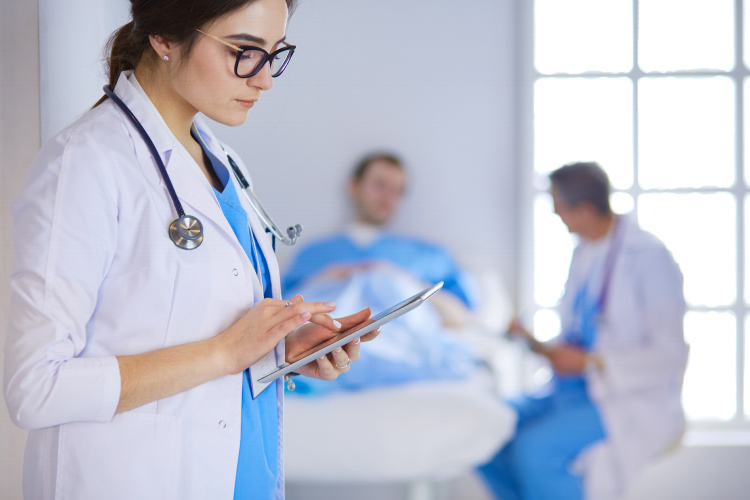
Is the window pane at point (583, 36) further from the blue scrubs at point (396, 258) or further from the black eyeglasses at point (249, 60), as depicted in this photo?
the black eyeglasses at point (249, 60)

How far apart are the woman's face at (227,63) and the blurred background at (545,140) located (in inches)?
36.1

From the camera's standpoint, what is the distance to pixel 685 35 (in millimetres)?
1668

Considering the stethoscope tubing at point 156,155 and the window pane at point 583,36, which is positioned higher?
the window pane at point 583,36

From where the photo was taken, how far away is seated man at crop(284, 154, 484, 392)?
1629mm

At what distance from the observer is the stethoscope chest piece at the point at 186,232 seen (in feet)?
1.99

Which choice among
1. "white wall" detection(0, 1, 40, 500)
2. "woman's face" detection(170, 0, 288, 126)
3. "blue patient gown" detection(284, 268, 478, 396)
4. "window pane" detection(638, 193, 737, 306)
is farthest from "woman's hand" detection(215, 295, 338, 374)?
"window pane" detection(638, 193, 737, 306)

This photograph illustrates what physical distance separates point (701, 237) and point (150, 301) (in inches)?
63.8

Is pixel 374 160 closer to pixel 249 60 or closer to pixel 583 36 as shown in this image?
pixel 583 36

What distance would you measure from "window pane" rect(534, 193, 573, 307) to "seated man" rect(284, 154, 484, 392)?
0.68ft

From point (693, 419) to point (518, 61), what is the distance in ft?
3.96

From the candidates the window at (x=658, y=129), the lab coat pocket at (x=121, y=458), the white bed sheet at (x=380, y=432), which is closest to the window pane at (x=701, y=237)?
the window at (x=658, y=129)

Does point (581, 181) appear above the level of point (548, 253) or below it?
above

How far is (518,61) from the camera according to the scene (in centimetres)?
164

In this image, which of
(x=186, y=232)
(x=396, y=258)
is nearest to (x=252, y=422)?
(x=186, y=232)
